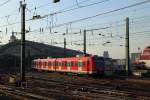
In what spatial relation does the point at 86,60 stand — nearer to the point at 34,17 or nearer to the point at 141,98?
the point at 34,17

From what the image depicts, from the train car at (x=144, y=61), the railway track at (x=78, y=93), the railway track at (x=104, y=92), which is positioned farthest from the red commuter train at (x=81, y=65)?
the railway track at (x=104, y=92)

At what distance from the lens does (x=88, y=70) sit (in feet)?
133

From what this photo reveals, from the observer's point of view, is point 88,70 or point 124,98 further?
point 88,70

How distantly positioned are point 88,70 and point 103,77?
2.30m

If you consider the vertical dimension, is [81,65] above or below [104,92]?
above

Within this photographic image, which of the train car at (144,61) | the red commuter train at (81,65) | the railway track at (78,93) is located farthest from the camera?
the train car at (144,61)

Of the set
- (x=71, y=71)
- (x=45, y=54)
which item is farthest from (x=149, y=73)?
(x=45, y=54)

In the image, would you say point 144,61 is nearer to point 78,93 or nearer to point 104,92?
point 104,92

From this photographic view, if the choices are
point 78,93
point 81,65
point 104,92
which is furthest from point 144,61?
point 78,93

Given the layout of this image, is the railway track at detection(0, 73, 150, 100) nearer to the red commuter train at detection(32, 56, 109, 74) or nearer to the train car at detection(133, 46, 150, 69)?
the red commuter train at detection(32, 56, 109, 74)

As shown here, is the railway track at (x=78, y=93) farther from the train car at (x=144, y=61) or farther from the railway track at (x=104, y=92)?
the train car at (x=144, y=61)

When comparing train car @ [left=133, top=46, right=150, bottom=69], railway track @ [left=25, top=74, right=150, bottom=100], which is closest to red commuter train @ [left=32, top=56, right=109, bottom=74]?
train car @ [left=133, top=46, right=150, bottom=69]

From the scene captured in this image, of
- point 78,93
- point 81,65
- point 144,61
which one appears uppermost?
point 144,61

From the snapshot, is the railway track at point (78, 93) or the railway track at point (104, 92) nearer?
the railway track at point (78, 93)
